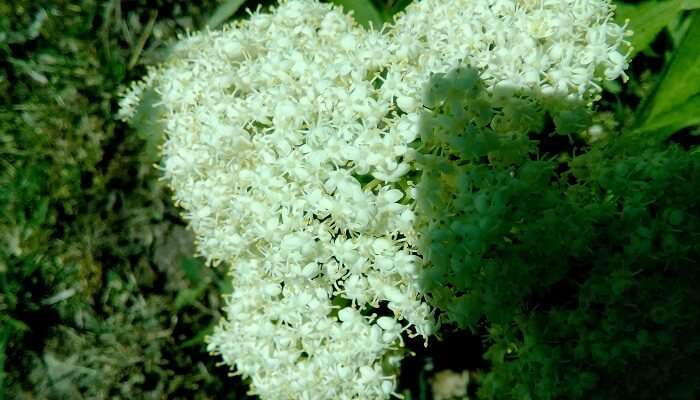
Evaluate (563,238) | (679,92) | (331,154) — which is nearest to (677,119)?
(679,92)

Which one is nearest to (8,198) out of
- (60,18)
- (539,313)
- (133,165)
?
(133,165)

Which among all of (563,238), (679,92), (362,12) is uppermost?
(362,12)

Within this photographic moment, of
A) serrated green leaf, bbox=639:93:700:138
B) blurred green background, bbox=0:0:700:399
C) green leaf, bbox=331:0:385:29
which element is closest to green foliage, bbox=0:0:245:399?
blurred green background, bbox=0:0:700:399

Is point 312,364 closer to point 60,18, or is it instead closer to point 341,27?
point 341,27

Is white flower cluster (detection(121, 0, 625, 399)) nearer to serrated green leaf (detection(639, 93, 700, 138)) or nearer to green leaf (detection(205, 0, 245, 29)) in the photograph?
serrated green leaf (detection(639, 93, 700, 138))

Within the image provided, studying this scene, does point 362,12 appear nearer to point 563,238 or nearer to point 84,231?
point 563,238

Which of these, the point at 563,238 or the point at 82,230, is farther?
the point at 82,230

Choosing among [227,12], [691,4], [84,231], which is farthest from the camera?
[84,231]
